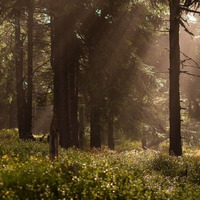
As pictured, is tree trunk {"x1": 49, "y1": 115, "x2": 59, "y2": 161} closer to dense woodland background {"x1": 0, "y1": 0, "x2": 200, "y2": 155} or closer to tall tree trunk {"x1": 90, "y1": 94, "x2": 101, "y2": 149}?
dense woodland background {"x1": 0, "y1": 0, "x2": 200, "y2": 155}

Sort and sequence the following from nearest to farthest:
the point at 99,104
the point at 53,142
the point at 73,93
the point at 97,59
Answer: the point at 53,142, the point at 97,59, the point at 73,93, the point at 99,104

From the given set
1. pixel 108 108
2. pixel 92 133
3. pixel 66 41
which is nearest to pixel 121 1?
pixel 66 41

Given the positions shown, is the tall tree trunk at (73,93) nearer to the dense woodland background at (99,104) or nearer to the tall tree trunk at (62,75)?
the dense woodland background at (99,104)

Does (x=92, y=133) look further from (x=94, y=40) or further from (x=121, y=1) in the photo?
(x=121, y=1)

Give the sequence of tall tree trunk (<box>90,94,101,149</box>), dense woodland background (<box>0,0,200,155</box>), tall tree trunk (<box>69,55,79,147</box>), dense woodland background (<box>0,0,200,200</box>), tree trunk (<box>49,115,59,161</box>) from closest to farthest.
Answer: dense woodland background (<box>0,0,200,200</box>)
tree trunk (<box>49,115,59,161</box>)
dense woodland background (<box>0,0,200,155</box>)
tall tree trunk (<box>69,55,79,147</box>)
tall tree trunk (<box>90,94,101,149</box>)

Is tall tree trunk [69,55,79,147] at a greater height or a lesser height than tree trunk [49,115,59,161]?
greater

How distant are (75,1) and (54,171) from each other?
9.01 meters

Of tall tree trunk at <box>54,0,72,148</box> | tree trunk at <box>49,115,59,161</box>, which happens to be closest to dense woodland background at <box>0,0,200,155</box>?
tall tree trunk at <box>54,0,72,148</box>

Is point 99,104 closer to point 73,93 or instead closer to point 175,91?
point 73,93

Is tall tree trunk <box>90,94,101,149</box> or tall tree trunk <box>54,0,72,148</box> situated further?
tall tree trunk <box>90,94,101,149</box>

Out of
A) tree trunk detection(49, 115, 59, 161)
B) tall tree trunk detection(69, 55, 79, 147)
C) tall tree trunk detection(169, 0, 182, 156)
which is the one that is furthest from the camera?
tall tree trunk detection(69, 55, 79, 147)

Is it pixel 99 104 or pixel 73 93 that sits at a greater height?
pixel 73 93

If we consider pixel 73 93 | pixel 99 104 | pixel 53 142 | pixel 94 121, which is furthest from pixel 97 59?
pixel 53 142

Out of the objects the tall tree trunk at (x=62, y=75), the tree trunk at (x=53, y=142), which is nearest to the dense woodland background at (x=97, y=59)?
the tall tree trunk at (x=62, y=75)
